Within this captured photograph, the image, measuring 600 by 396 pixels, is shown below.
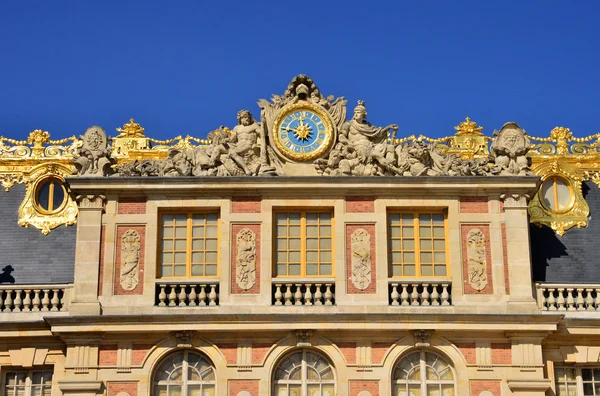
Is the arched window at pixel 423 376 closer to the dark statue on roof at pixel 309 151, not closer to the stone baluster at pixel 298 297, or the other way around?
the stone baluster at pixel 298 297

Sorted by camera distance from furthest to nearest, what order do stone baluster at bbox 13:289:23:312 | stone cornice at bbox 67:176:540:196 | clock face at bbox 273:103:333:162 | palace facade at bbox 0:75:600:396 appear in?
clock face at bbox 273:103:333:162
stone cornice at bbox 67:176:540:196
stone baluster at bbox 13:289:23:312
palace facade at bbox 0:75:600:396

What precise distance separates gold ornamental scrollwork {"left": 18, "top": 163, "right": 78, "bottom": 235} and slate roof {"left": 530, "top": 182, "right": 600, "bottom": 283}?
1218 centimetres

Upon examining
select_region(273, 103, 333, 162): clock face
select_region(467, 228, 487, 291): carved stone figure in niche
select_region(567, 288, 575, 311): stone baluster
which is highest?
select_region(273, 103, 333, 162): clock face

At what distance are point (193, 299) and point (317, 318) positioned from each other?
3047 mm

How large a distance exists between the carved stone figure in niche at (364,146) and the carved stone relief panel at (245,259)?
2788mm

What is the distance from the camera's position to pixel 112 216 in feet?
107

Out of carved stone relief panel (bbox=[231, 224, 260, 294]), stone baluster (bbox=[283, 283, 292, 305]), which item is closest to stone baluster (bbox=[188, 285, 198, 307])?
carved stone relief panel (bbox=[231, 224, 260, 294])

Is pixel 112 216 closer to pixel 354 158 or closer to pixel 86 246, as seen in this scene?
pixel 86 246

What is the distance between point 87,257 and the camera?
32.0 metres

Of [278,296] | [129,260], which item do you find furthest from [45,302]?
[278,296]

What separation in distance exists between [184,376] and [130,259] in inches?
126

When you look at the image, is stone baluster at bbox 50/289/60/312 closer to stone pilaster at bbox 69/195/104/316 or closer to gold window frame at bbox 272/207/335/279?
stone pilaster at bbox 69/195/104/316

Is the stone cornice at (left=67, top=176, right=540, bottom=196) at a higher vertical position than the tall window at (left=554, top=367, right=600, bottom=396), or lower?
higher

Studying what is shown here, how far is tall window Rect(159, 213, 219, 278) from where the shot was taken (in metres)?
32.2
